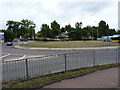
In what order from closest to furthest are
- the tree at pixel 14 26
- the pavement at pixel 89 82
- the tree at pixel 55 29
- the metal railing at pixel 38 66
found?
the pavement at pixel 89 82
the metal railing at pixel 38 66
the tree at pixel 55 29
the tree at pixel 14 26

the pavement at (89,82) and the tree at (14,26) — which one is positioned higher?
the tree at (14,26)

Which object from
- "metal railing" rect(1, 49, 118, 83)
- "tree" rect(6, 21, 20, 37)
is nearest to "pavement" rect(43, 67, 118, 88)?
"metal railing" rect(1, 49, 118, 83)

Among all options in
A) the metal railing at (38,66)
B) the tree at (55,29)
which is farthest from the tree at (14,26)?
the metal railing at (38,66)

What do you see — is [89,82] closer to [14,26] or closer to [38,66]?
[38,66]

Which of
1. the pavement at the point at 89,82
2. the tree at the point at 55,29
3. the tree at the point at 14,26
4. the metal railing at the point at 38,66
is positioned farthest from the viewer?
the tree at the point at 14,26

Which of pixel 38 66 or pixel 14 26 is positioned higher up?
pixel 14 26

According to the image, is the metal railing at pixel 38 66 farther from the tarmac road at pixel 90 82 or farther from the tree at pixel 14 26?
the tree at pixel 14 26

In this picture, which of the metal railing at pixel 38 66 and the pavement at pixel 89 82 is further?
the metal railing at pixel 38 66

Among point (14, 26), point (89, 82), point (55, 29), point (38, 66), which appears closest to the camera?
point (89, 82)

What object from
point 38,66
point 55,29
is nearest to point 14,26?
point 55,29

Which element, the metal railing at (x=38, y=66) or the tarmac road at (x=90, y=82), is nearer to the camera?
the tarmac road at (x=90, y=82)

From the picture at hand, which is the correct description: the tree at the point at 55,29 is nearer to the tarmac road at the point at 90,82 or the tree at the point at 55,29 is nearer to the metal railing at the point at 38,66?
the metal railing at the point at 38,66

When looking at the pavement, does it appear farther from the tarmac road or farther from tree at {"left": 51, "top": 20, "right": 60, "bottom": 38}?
tree at {"left": 51, "top": 20, "right": 60, "bottom": 38}

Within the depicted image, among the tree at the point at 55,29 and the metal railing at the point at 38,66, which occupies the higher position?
the tree at the point at 55,29
